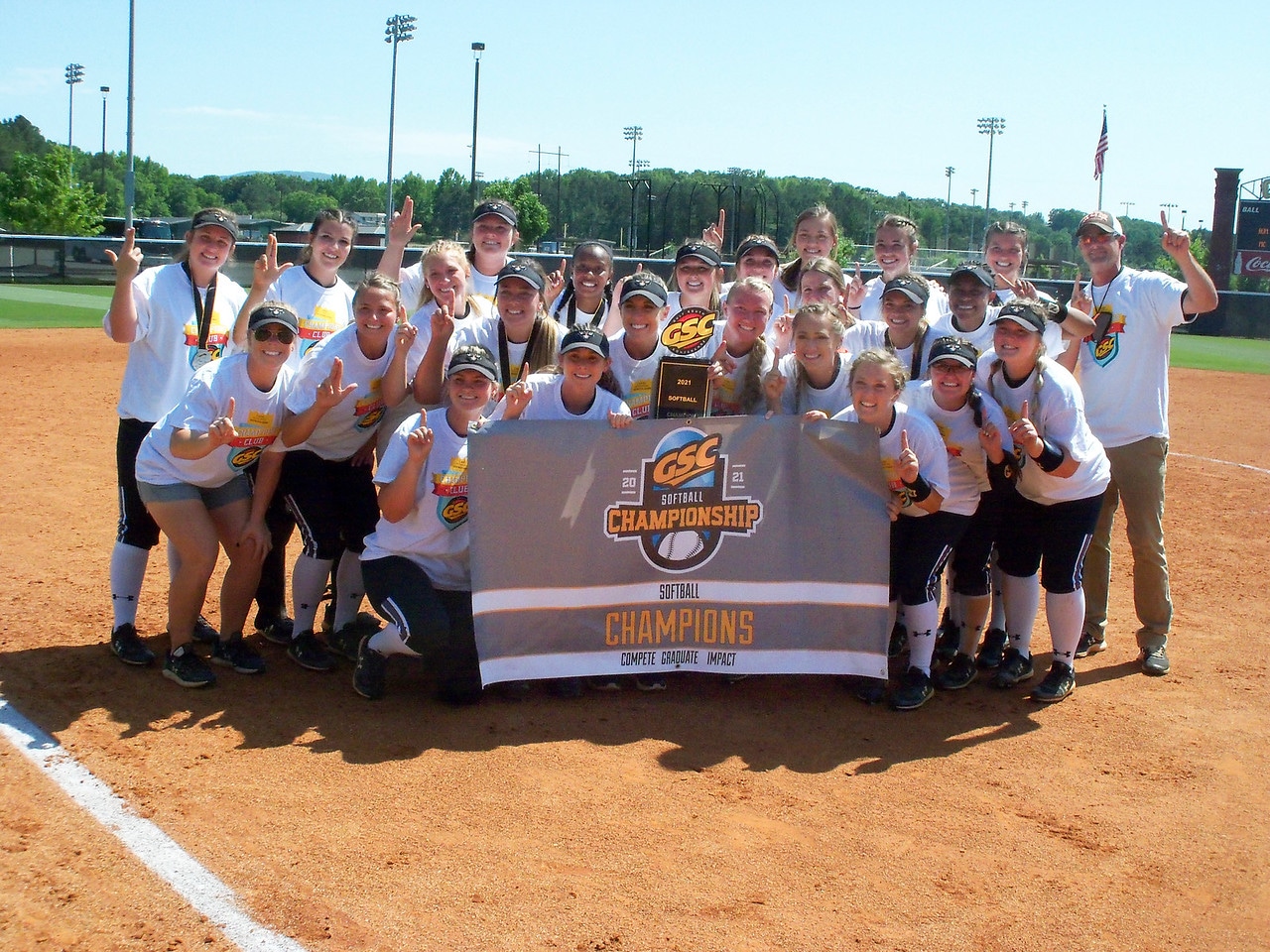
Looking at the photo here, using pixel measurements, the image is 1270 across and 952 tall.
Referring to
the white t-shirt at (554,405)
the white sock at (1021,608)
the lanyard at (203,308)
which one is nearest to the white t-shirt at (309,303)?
the lanyard at (203,308)

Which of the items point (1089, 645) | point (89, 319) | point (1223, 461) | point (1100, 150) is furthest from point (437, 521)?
point (1100, 150)

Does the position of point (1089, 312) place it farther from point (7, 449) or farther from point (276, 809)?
point (7, 449)

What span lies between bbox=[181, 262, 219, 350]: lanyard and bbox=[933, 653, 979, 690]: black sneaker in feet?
14.1

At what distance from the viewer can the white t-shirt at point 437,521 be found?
554 cm

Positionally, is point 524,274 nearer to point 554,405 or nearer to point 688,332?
point 554,405

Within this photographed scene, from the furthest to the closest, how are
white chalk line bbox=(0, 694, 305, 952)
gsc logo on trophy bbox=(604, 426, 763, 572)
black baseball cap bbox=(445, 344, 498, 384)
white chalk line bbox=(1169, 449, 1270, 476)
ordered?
white chalk line bbox=(1169, 449, 1270, 476), gsc logo on trophy bbox=(604, 426, 763, 572), black baseball cap bbox=(445, 344, 498, 384), white chalk line bbox=(0, 694, 305, 952)

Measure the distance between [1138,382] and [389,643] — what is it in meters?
4.33

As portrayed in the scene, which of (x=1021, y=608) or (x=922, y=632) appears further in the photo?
(x=1021, y=608)

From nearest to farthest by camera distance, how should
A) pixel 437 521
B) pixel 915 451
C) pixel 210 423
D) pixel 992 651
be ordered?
pixel 210 423, pixel 915 451, pixel 437 521, pixel 992 651

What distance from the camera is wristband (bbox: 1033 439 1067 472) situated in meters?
5.39

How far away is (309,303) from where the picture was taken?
6.40 meters

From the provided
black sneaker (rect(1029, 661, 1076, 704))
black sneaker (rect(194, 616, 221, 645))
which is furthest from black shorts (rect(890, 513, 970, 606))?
black sneaker (rect(194, 616, 221, 645))

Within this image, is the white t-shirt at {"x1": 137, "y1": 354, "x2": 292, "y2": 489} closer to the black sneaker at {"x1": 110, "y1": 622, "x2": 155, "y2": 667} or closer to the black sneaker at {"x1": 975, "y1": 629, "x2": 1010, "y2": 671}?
the black sneaker at {"x1": 110, "y1": 622, "x2": 155, "y2": 667}

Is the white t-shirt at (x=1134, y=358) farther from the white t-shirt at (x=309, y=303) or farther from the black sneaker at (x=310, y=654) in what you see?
the black sneaker at (x=310, y=654)
